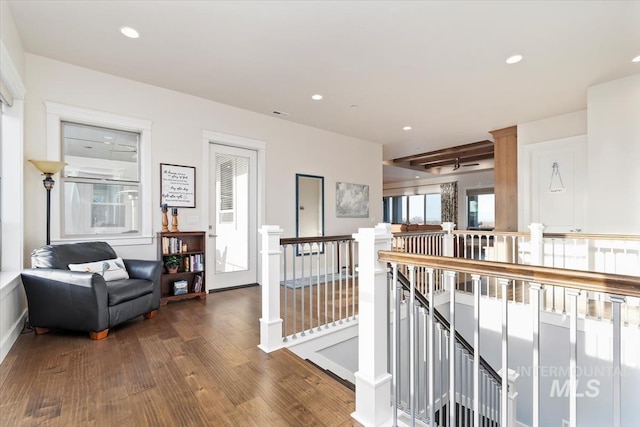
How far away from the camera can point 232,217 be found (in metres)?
4.76

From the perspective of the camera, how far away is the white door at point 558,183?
4.87 m

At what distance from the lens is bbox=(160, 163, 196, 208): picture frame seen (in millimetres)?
4008

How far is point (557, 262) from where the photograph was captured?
15.1ft

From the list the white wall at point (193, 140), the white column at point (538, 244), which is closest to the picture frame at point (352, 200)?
the white wall at point (193, 140)

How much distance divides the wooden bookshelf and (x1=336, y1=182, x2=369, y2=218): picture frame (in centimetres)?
281

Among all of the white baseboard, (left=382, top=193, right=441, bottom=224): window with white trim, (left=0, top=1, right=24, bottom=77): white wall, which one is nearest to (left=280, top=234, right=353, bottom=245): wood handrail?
the white baseboard

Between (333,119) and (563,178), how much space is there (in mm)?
3935

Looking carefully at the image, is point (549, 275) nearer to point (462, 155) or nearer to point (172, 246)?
point (172, 246)

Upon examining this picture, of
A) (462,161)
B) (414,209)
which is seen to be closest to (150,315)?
(462,161)

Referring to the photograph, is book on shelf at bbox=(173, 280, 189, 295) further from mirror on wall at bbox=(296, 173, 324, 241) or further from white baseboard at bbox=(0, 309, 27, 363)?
mirror on wall at bbox=(296, 173, 324, 241)

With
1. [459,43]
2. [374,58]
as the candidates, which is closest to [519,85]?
[459,43]

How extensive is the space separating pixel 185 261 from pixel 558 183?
5.98 m

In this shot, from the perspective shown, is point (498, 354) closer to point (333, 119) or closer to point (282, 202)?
point (282, 202)

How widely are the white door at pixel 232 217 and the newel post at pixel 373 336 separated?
3.30m
